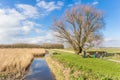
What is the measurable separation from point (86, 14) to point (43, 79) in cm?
2576

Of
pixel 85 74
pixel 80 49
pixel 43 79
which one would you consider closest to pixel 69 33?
pixel 80 49

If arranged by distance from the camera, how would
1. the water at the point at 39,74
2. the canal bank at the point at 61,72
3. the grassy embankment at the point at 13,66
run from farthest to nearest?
the water at the point at 39,74, the grassy embankment at the point at 13,66, the canal bank at the point at 61,72

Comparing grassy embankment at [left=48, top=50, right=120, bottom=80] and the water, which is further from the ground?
grassy embankment at [left=48, top=50, right=120, bottom=80]

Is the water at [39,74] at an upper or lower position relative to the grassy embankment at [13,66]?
lower

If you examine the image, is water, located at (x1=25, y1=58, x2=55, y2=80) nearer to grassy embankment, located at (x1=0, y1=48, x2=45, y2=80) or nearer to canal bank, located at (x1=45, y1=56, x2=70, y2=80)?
grassy embankment, located at (x1=0, y1=48, x2=45, y2=80)

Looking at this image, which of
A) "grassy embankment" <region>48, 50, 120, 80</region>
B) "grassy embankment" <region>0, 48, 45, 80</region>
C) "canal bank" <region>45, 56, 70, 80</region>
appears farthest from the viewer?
"grassy embankment" <region>0, 48, 45, 80</region>

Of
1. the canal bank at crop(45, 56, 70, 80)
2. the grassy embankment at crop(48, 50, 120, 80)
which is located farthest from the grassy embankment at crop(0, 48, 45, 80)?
the grassy embankment at crop(48, 50, 120, 80)

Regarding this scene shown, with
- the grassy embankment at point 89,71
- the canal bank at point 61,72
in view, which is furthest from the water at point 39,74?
the grassy embankment at point 89,71

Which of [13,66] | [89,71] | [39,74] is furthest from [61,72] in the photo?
[13,66]

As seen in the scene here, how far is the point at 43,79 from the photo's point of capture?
63.2ft

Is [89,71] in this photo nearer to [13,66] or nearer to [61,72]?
[61,72]

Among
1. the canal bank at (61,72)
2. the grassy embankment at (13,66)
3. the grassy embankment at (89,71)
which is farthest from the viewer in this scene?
the grassy embankment at (13,66)

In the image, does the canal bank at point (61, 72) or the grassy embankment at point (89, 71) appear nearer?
the grassy embankment at point (89, 71)

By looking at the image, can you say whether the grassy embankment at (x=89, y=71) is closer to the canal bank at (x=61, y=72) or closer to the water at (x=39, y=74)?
the canal bank at (x=61, y=72)
